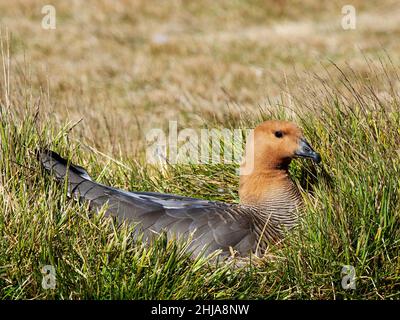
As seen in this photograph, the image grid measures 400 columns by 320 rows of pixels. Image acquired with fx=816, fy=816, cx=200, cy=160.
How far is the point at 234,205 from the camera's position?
17.3 feet

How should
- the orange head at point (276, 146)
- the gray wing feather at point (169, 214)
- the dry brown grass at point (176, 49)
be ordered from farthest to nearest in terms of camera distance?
the dry brown grass at point (176, 49) < the orange head at point (276, 146) < the gray wing feather at point (169, 214)

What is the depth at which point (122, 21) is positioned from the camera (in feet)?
52.6

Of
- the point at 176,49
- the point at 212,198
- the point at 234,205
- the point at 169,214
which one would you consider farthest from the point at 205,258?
the point at 176,49

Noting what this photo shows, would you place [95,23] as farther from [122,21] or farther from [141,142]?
[141,142]

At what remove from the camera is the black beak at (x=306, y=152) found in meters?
4.89

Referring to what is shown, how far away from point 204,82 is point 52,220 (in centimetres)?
758

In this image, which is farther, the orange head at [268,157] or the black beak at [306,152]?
the orange head at [268,157]

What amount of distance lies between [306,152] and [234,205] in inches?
25.2

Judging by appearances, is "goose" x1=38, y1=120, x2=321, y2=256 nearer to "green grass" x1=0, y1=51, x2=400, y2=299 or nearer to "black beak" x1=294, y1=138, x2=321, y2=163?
"black beak" x1=294, y1=138, x2=321, y2=163

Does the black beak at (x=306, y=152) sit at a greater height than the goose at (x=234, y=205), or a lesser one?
greater

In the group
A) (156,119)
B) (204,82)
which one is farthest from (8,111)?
(204,82)

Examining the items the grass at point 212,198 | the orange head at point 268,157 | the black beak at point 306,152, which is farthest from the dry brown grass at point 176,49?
the black beak at point 306,152

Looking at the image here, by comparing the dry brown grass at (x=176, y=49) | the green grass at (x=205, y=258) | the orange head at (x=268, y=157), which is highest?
the dry brown grass at (x=176, y=49)

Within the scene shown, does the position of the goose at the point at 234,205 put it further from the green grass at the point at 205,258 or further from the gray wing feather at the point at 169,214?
the green grass at the point at 205,258
